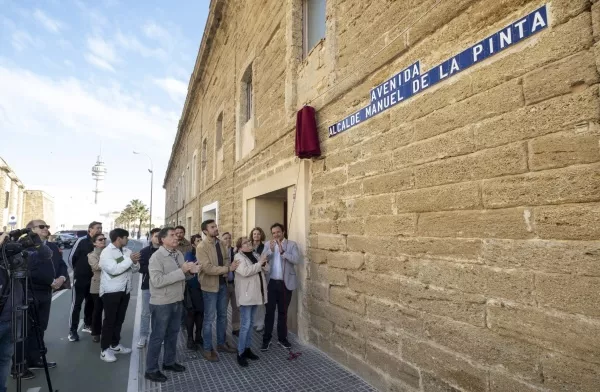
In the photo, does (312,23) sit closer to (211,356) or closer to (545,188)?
(545,188)

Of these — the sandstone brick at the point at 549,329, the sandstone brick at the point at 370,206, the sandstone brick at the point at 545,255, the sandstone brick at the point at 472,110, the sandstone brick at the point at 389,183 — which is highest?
the sandstone brick at the point at 472,110

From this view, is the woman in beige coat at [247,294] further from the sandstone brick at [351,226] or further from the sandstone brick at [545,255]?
the sandstone brick at [545,255]

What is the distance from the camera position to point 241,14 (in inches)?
355

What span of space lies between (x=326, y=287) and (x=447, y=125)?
257cm

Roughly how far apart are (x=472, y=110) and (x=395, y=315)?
1.94 m

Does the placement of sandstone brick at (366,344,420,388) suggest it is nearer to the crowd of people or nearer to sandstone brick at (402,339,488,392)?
sandstone brick at (402,339,488,392)

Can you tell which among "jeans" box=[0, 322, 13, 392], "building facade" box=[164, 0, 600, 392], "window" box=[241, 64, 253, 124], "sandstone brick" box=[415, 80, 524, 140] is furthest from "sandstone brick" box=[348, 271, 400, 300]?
"window" box=[241, 64, 253, 124]

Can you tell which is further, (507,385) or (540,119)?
(507,385)

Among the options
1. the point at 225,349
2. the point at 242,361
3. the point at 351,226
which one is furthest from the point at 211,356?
the point at 351,226

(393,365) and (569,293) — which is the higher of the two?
(569,293)

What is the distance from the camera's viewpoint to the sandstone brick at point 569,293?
1913 mm

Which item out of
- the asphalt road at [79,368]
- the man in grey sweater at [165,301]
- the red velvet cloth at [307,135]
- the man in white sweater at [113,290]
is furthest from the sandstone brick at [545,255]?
the man in white sweater at [113,290]

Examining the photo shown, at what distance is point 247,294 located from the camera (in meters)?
4.33

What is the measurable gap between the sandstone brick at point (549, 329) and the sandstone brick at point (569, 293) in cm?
5
